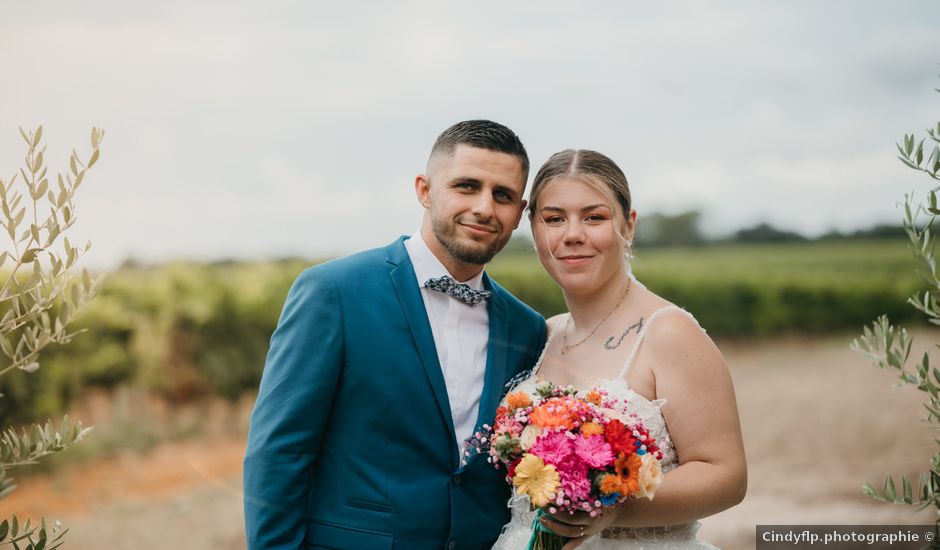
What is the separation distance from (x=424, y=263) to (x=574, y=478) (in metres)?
1.18

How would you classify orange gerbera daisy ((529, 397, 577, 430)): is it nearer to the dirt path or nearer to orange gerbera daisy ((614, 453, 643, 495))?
orange gerbera daisy ((614, 453, 643, 495))

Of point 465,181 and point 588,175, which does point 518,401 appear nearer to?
point 465,181

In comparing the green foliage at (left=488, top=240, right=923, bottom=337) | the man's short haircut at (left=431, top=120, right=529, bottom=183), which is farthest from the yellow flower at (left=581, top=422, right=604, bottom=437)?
the green foliage at (left=488, top=240, right=923, bottom=337)

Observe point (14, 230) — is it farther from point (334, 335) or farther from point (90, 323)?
point (90, 323)

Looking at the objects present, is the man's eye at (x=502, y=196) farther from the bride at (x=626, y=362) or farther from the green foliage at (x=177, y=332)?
the green foliage at (x=177, y=332)

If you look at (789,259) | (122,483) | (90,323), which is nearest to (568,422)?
(90,323)

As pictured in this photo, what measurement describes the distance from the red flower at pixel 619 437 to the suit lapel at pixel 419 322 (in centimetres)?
71

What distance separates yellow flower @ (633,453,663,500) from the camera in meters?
2.44

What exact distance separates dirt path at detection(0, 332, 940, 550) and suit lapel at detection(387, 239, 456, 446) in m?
4.91

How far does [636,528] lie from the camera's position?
3.10 m

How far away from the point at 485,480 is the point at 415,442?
1.10 ft

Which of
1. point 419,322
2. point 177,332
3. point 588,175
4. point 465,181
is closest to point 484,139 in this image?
point 465,181

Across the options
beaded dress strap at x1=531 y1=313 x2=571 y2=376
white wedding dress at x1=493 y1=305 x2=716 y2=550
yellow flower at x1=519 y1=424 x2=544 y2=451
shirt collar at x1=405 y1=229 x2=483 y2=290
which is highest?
shirt collar at x1=405 y1=229 x2=483 y2=290

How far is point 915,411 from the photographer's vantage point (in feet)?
53.0
